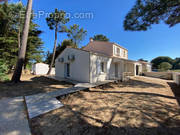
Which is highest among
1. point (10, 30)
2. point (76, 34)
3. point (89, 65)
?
point (76, 34)

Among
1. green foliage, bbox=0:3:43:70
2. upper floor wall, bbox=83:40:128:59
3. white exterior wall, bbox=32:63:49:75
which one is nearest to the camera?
upper floor wall, bbox=83:40:128:59

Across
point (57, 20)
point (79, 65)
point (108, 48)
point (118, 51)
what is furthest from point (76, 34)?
point (79, 65)

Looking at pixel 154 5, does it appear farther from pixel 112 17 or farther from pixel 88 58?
pixel 112 17

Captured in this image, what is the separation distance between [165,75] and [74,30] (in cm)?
2599

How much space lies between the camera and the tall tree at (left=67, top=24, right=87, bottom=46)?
25.0m

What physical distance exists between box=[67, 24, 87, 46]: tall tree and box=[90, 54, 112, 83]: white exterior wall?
751 inches

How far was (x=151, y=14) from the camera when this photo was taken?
536 cm

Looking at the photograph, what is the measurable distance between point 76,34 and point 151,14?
76.7ft

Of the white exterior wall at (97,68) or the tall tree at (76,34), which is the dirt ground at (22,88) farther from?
the tall tree at (76,34)

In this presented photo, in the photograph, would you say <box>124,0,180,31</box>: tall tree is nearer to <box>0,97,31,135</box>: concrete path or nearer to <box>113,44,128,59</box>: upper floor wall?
<box>113,44,128,59</box>: upper floor wall

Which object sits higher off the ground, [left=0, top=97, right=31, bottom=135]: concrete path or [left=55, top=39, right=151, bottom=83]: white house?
[left=55, top=39, right=151, bottom=83]: white house

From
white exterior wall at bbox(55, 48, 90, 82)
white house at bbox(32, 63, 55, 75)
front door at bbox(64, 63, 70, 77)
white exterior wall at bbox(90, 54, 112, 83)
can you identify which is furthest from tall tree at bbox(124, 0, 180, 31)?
white house at bbox(32, 63, 55, 75)

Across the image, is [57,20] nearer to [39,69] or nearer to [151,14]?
[39,69]

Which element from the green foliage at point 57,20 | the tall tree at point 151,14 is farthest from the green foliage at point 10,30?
the tall tree at point 151,14
